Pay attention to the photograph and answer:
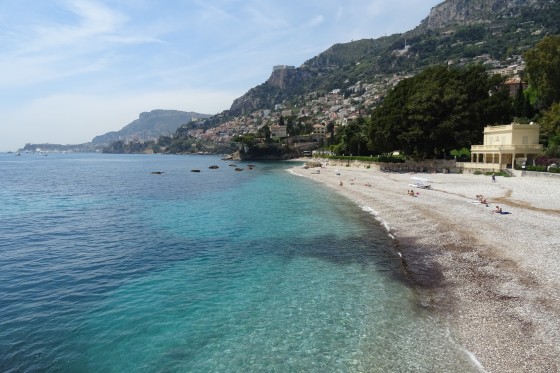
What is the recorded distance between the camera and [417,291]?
15828 millimetres

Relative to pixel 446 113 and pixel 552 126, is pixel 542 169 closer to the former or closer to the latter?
pixel 552 126

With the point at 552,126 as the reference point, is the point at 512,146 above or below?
below

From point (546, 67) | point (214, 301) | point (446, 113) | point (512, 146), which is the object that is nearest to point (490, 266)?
point (214, 301)

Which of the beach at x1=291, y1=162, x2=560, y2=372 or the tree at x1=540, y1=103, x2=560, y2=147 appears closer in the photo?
the beach at x1=291, y1=162, x2=560, y2=372

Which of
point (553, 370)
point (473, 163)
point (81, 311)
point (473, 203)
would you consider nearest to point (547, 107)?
point (473, 163)

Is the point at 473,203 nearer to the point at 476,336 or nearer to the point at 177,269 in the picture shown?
the point at 476,336

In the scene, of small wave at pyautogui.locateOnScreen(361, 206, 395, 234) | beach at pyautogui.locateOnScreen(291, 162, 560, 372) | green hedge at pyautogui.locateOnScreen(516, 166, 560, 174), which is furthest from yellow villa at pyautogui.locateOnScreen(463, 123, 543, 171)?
small wave at pyautogui.locateOnScreen(361, 206, 395, 234)

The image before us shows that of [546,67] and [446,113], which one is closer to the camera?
[446,113]

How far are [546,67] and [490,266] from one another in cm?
6238

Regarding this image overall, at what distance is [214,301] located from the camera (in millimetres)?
15344

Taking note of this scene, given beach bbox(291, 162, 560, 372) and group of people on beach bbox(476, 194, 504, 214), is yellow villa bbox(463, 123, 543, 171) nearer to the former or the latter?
beach bbox(291, 162, 560, 372)

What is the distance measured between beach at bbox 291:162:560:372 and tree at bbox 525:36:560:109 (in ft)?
121

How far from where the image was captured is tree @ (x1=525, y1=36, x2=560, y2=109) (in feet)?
202

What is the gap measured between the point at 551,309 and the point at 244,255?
583 inches
